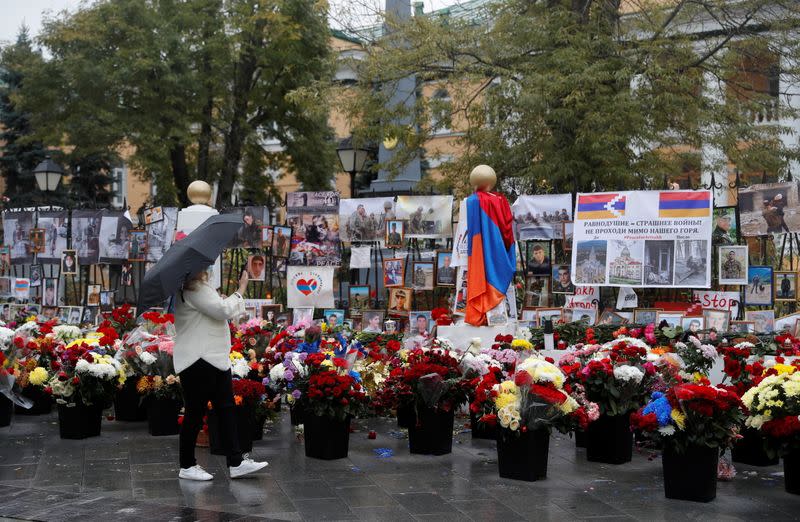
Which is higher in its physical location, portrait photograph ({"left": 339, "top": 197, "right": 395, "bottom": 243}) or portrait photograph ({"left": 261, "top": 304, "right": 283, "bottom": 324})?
portrait photograph ({"left": 339, "top": 197, "right": 395, "bottom": 243})

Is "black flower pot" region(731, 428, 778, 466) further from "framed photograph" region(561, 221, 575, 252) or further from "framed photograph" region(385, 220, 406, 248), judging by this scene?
"framed photograph" region(385, 220, 406, 248)

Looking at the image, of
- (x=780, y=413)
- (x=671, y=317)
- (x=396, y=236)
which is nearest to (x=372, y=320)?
(x=396, y=236)

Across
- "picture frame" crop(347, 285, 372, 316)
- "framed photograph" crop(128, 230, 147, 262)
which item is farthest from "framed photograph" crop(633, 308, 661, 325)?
"framed photograph" crop(128, 230, 147, 262)

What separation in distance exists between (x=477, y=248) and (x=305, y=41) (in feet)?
56.6

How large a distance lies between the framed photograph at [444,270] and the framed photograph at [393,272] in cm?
47

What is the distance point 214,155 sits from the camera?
29188 mm

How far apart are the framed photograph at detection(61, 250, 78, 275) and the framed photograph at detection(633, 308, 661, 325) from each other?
8142 mm

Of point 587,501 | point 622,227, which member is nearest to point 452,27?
point 622,227

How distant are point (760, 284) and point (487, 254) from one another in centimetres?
328

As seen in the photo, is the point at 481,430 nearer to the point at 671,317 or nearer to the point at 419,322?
the point at 671,317

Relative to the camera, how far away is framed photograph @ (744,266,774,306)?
1092cm

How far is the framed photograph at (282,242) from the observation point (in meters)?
13.5

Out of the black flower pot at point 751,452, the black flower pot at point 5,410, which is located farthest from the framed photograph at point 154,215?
the black flower pot at point 751,452

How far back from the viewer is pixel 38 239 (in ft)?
50.2
